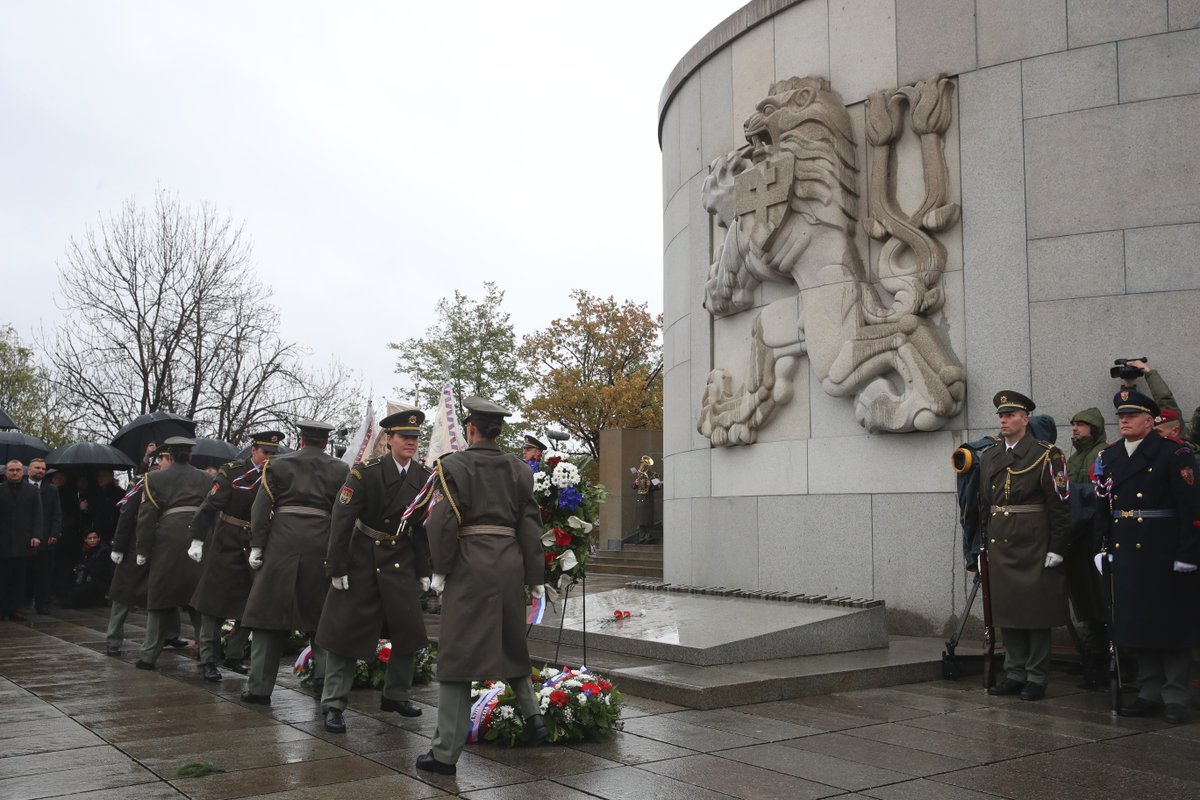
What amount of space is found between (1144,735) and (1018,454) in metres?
2.06

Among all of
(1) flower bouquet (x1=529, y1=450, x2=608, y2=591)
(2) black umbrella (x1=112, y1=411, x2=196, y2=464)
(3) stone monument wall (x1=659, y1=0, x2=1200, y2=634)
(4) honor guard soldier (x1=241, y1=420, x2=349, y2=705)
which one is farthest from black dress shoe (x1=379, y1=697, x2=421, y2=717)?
(2) black umbrella (x1=112, y1=411, x2=196, y2=464)

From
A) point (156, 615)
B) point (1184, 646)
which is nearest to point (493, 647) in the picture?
point (1184, 646)

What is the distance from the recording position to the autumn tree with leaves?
4175 centimetres

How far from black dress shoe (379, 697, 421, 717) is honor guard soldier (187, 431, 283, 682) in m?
2.12

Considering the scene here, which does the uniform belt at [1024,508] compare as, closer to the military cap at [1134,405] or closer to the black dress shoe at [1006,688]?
the military cap at [1134,405]

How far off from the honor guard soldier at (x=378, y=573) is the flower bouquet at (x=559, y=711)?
35.0 inches

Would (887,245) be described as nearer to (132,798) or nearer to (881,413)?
(881,413)

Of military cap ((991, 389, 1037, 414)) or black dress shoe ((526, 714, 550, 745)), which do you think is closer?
black dress shoe ((526, 714, 550, 745))

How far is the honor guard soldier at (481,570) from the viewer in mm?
5465

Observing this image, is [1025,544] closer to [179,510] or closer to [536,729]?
[536,729]

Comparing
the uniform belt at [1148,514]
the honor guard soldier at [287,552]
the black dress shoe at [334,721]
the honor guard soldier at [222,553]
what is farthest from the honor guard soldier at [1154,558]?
the honor guard soldier at [222,553]

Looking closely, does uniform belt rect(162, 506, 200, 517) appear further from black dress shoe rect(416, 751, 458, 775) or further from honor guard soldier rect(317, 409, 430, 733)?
black dress shoe rect(416, 751, 458, 775)

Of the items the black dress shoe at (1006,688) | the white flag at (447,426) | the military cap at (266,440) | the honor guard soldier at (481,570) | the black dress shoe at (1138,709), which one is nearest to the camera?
the honor guard soldier at (481,570)

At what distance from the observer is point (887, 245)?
1030 cm
